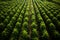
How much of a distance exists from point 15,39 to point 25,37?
1.26 metres

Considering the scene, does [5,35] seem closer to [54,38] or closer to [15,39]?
[15,39]

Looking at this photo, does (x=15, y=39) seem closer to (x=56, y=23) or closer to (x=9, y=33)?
(x=9, y=33)

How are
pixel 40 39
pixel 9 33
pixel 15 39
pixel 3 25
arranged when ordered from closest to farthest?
pixel 15 39 → pixel 40 39 → pixel 9 33 → pixel 3 25

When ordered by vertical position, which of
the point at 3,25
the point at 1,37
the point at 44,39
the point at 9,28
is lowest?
the point at 44,39

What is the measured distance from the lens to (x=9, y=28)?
12523mm

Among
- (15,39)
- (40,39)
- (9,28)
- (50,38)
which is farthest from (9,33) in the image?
(50,38)

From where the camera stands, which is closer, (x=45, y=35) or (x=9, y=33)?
(x=45, y=35)

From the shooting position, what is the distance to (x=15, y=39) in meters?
10.6

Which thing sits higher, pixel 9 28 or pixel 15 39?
pixel 9 28

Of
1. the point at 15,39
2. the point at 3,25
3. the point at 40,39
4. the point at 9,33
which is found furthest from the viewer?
the point at 3,25

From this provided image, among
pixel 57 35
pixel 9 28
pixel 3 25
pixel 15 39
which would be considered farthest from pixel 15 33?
pixel 57 35

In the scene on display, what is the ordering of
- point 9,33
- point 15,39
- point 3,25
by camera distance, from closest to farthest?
1. point 15,39
2. point 9,33
3. point 3,25

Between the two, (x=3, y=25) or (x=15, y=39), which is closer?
(x=15, y=39)

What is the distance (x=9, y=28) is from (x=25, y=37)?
10.6ft
